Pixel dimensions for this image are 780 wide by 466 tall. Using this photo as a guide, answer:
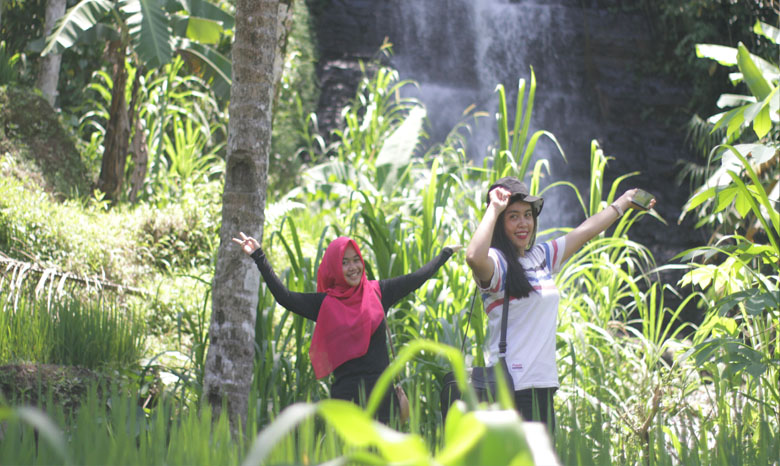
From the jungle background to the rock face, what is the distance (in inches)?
8.2

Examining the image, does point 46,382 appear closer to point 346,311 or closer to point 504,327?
point 346,311

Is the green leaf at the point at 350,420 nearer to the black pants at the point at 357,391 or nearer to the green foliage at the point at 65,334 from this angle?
the black pants at the point at 357,391

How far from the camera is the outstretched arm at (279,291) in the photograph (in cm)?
274

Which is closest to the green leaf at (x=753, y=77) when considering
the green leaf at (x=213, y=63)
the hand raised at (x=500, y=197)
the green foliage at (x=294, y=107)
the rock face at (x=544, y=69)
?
the hand raised at (x=500, y=197)

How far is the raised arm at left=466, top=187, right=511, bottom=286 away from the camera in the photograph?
2477 mm

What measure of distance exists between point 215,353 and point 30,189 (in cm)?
426

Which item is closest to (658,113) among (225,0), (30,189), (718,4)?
(718,4)

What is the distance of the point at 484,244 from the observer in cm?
248

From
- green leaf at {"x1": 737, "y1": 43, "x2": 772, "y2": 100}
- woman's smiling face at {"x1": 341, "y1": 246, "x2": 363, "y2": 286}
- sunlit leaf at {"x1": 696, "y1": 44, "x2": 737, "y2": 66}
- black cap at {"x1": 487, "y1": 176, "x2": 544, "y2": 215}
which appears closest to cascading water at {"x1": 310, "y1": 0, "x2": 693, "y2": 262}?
sunlit leaf at {"x1": 696, "y1": 44, "x2": 737, "y2": 66}

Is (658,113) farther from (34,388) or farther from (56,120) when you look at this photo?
(34,388)

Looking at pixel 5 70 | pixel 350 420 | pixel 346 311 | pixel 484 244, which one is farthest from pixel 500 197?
pixel 5 70

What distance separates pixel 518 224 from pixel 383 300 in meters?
0.68

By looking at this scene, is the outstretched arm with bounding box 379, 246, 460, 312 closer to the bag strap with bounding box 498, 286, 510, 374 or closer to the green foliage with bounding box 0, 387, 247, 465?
the bag strap with bounding box 498, 286, 510, 374

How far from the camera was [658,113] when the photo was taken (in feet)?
39.5
